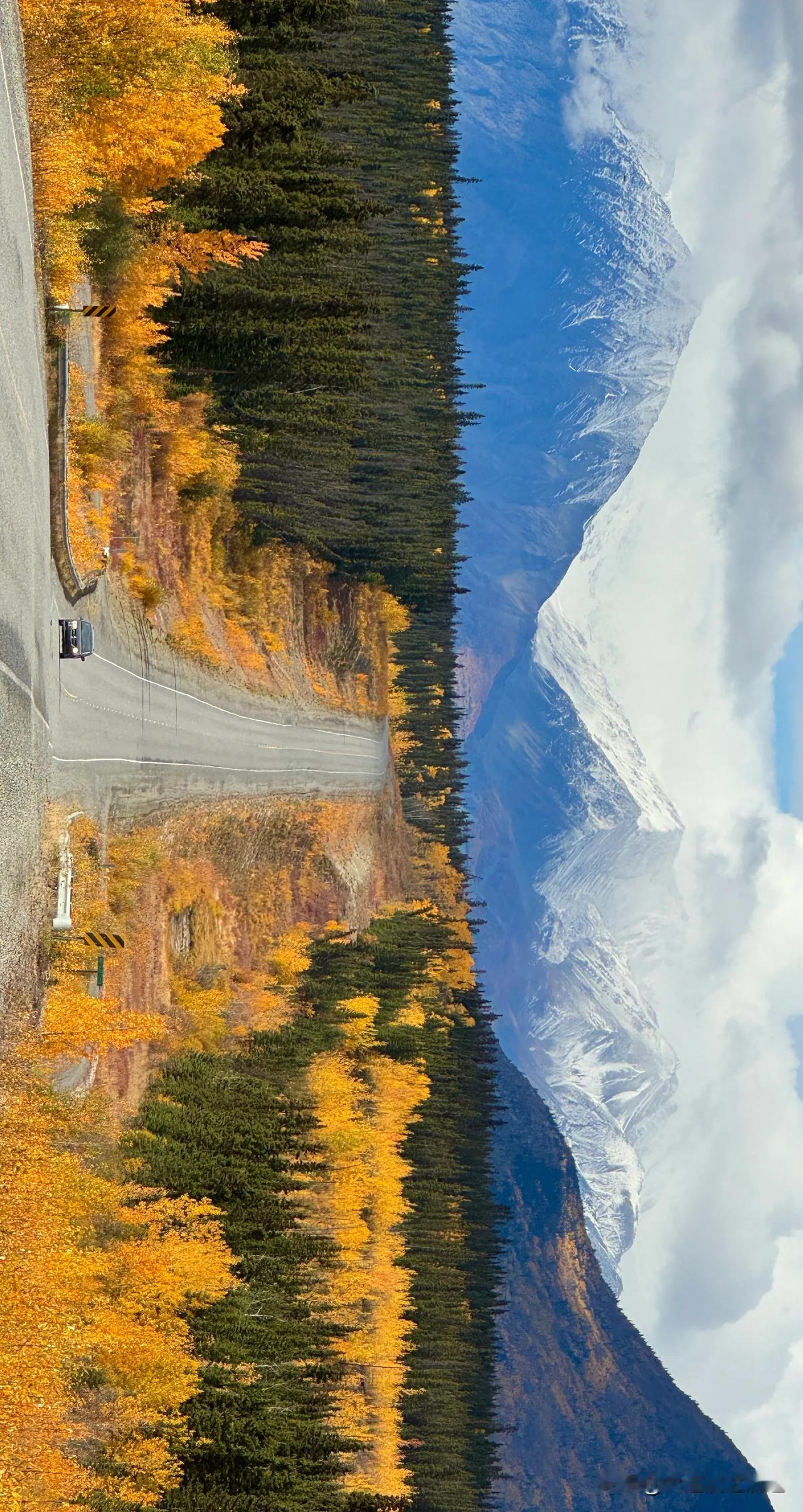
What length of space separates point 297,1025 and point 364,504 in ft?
110

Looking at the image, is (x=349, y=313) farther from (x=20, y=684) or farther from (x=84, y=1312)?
(x=84, y=1312)

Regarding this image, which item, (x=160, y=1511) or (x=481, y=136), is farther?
(x=481, y=136)

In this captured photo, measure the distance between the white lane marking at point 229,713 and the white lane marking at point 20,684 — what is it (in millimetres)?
6118

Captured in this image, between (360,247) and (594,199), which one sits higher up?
(594,199)

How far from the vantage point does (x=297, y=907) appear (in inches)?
2335

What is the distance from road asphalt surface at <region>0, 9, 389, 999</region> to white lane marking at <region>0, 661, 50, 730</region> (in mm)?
45

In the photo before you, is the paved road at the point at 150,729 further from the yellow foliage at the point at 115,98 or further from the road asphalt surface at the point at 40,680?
the yellow foliage at the point at 115,98

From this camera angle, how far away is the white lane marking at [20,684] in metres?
27.7

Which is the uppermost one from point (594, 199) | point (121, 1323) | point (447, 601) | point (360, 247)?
point (594, 199)

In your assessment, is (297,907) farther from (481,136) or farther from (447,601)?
(481,136)

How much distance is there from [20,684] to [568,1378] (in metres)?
99.5

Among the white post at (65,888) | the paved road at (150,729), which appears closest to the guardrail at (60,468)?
the paved road at (150,729)

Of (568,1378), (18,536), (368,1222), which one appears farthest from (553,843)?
(18,536)

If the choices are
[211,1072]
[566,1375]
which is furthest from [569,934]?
[211,1072]
